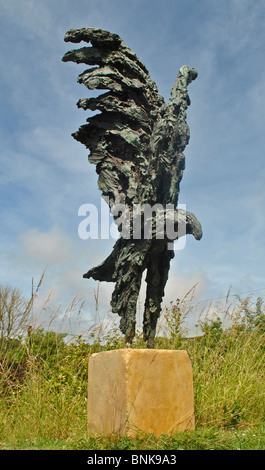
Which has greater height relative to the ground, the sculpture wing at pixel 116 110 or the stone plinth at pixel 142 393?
the sculpture wing at pixel 116 110

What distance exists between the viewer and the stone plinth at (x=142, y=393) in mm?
2621

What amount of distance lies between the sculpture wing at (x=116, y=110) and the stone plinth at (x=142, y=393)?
73.2 inches

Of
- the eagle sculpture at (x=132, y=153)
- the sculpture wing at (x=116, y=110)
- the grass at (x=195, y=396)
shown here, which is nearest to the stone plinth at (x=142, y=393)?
the grass at (x=195, y=396)

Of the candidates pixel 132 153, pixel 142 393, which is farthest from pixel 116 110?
pixel 142 393

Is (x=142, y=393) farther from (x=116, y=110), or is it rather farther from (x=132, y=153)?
(x=116, y=110)

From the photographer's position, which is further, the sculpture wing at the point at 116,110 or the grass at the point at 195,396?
the sculpture wing at the point at 116,110

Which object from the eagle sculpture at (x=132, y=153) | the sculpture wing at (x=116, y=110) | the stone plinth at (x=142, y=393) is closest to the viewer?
the stone plinth at (x=142, y=393)

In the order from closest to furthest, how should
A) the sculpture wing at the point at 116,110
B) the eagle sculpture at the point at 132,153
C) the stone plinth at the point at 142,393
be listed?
the stone plinth at the point at 142,393 → the eagle sculpture at the point at 132,153 → the sculpture wing at the point at 116,110

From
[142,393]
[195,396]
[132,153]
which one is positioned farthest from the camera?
[132,153]

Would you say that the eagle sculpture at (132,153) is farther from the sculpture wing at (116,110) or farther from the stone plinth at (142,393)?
the stone plinth at (142,393)

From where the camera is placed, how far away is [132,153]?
4.39 meters

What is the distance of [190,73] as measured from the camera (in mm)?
4863

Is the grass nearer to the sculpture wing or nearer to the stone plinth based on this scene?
the stone plinth

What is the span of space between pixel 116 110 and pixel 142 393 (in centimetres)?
Result: 310
